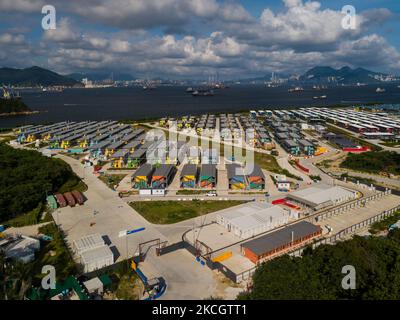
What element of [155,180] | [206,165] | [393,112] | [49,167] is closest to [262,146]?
[206,165]

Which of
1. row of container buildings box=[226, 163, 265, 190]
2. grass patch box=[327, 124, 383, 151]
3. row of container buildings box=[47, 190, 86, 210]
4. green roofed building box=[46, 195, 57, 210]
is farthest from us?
grass patch box=[327, 124, 383, 151]

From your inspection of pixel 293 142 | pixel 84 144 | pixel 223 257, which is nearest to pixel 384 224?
pixel 223 257

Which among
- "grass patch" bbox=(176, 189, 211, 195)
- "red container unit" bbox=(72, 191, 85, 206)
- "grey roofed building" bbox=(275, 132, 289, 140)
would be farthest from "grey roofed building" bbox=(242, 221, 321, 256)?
"grey roofed building" bbox=(275, 132, 289, 140)

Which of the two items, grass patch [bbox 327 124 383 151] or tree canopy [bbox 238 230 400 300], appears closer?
tree canopy [bbox 238 230 400 300]

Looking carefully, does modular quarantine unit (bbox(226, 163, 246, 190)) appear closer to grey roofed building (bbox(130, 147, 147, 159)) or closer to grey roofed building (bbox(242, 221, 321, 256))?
grey roofed building (bbox(242, 221, 321, 256))

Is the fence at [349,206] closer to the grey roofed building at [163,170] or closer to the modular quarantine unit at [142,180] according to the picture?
the grey roofed building at [163,170]
